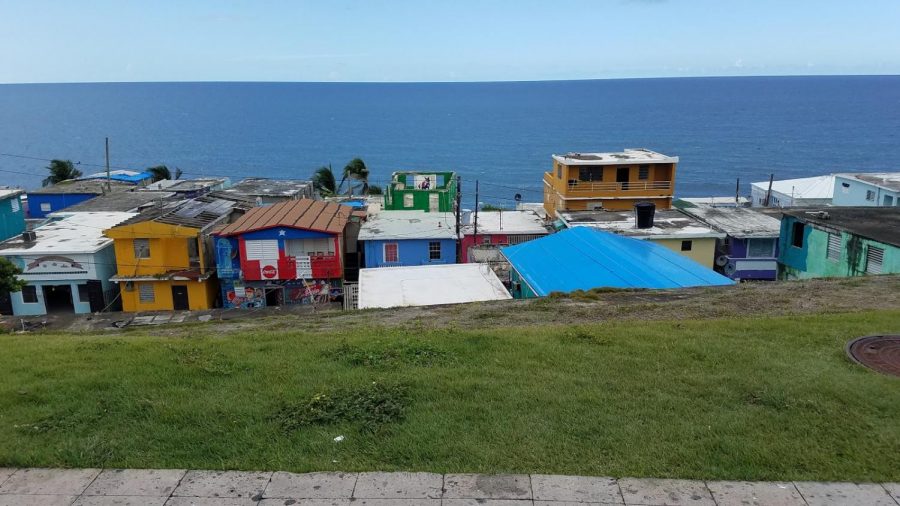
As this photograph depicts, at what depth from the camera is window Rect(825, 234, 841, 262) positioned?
24250mm

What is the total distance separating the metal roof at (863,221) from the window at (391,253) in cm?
1876

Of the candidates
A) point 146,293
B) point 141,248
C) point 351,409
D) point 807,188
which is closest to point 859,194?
point 807,188

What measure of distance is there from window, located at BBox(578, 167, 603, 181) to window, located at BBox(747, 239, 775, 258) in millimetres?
11851

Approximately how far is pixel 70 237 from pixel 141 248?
557 cm

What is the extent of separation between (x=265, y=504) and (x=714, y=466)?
4258 millimetres

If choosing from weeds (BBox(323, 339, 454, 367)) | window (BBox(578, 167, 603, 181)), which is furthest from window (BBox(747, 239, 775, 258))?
weeds (BBox(323, 339, 454, 367))

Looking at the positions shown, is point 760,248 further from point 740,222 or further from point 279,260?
point 279,260

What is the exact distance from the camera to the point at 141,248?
34.0 metres

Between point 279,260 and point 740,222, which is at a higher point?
point 740,222

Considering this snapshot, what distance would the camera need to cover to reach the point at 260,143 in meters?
155

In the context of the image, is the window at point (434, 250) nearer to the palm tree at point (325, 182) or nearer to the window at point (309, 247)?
the window at point (309, 247)

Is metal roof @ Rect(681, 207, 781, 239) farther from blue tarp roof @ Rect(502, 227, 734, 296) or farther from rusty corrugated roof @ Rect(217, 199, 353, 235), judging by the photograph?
rusty corrugated roof @ Rect(217, 199, 353, 235)

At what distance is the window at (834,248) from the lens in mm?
24250

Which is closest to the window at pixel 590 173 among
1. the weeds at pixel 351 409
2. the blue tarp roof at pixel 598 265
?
the blue tarp roof at pixel 598 265
